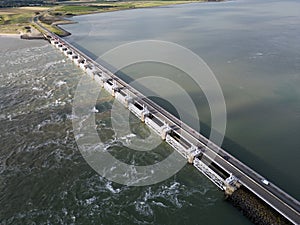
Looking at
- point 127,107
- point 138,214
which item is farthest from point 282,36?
point 138,214

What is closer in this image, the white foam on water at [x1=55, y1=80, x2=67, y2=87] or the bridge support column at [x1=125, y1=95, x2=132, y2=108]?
the bridge support column at [x1=125, y1=95, x2=132, y2=108]

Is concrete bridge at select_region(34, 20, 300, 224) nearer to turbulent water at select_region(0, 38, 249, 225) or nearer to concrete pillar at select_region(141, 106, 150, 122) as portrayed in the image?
concrete pillar at select_region(141, 106, 150, 122)

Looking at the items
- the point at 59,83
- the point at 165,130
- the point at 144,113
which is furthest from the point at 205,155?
the point at 59,83

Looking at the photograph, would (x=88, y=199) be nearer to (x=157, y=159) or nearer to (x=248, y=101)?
(x=157, y=159)

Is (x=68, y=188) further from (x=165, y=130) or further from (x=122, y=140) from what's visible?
(x=165, y=130)

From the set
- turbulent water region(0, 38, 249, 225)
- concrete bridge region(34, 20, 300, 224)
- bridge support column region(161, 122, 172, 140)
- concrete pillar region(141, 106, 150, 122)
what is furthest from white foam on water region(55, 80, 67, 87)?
bridge support column region(161, 122, 172, 140)

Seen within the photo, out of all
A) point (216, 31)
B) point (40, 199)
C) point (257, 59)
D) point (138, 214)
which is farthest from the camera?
point (216, 31)
